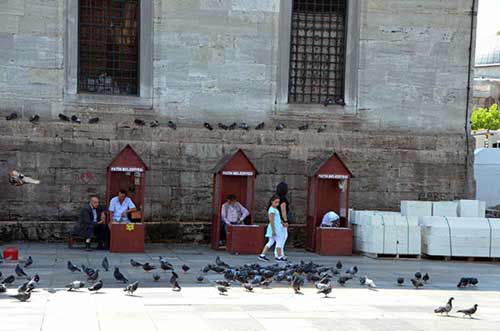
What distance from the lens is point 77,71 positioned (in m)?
21.0

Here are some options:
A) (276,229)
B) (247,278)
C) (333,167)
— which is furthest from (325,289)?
→ (333,167)

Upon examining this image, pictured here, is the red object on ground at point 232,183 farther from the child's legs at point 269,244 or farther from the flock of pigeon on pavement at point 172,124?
the child's legs at point 269,244

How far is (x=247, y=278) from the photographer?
14.4 meters

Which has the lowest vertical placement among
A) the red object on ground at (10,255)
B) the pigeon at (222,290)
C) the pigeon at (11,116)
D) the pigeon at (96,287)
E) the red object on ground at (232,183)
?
the red object on ground at (10,255)

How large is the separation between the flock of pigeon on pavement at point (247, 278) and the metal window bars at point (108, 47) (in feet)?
22.6

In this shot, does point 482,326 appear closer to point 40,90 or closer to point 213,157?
point 213,157

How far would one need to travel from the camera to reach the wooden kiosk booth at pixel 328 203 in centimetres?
2006

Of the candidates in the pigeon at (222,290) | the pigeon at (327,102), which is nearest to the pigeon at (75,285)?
the pigeon at (222,290)

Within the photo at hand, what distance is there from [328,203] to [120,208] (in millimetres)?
5412

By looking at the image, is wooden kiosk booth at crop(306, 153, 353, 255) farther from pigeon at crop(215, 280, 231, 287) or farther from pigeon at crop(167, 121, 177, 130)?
pigeon at crop(215, 280, 231, 287)

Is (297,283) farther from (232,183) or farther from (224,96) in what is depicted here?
(224,96)

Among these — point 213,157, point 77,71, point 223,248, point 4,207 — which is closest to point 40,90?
point 77,71

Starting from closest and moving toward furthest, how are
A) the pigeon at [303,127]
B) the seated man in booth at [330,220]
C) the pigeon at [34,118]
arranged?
the seated man in booth at [330,220]
the pigeon at [34,118]
the pigeon at [303,127]

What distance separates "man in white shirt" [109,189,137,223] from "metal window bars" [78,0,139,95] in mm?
3451
